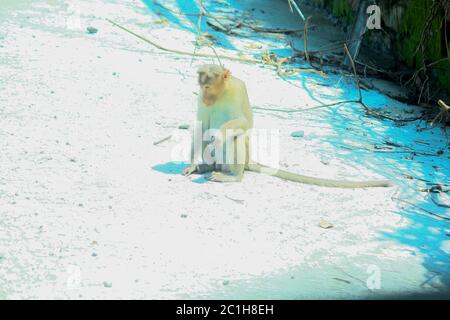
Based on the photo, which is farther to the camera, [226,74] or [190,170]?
[190,170]

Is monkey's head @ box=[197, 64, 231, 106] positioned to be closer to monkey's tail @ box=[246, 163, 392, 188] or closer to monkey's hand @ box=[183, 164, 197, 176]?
monkey's hand @ box=[183, 164, 197, 176]

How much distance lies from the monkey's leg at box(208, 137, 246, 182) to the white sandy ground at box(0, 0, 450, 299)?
0.07 metres

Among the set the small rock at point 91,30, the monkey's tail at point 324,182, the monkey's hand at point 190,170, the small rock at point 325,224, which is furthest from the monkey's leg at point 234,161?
the small rock at point 91,30

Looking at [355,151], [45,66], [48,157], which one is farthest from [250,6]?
[48,157]

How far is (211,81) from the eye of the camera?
4.87 m

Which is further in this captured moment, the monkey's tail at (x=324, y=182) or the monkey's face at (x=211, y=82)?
the monkey's tail at (x=324, y=182)

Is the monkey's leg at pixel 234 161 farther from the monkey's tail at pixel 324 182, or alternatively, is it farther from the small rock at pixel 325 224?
the small rock at pixel 325 224

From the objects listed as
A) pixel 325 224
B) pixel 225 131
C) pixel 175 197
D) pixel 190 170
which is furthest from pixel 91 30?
pixel 325 224

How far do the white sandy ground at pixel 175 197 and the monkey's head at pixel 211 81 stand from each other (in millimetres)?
616

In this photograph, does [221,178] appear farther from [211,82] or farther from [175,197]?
[211,82]

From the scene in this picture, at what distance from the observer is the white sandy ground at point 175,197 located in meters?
3.79

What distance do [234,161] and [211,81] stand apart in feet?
1.95

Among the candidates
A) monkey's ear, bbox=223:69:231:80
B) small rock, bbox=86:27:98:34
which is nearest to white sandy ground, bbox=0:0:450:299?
small rock, bbox=86:27:98:34

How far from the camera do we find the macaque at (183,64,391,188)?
494 cm
